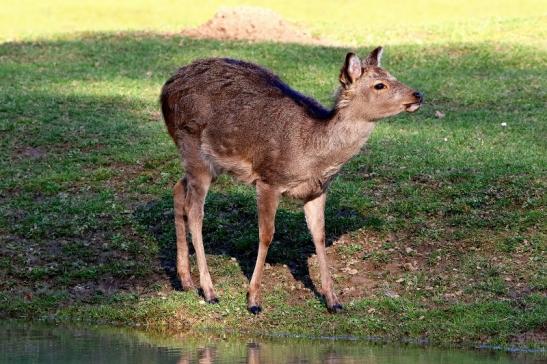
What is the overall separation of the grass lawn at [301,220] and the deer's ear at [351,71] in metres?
2.09

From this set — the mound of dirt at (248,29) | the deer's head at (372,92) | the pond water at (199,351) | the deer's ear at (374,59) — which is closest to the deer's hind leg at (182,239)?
the pond water at (199,351)

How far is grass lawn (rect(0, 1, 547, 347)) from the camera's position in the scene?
1040 cm

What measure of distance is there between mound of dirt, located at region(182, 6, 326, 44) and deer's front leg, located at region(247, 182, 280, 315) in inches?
509

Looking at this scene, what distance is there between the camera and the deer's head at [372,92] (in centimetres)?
1005

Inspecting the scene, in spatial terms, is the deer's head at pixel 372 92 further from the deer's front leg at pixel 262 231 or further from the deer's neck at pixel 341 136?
the deer's front leg at pixel 262 231

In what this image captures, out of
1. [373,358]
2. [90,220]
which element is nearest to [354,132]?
[373,358]

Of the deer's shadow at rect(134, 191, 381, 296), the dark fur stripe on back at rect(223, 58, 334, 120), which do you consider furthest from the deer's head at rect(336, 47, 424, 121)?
the deer's shadow at rect(134, 191, 381, 296)

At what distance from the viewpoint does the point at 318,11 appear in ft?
109

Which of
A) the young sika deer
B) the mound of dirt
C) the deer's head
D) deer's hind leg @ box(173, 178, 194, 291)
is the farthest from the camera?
the mound of dirt

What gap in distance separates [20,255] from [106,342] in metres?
2.67

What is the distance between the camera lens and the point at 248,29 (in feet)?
77.4

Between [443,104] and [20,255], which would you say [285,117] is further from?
[443,104]

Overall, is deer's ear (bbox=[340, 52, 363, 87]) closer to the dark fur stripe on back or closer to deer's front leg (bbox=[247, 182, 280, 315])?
the dark fur stripe on back

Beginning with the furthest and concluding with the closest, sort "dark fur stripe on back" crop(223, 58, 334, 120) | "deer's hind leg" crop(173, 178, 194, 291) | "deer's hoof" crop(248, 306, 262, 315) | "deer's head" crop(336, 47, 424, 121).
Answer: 1. "deer's hind leg" crop(173, 178, 194, 291)
2. "dark fur stripe on back" crop(223, 58, 334, 120)
3. "deer's hoof" crop(248, 306, 262, 315)
4. "deer's head" crop(336, 47, 424, 121)
